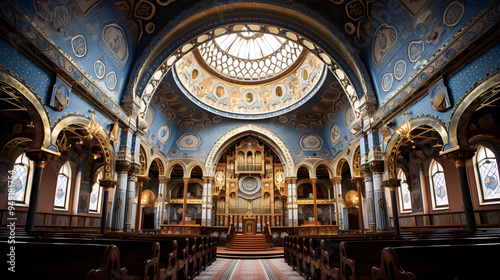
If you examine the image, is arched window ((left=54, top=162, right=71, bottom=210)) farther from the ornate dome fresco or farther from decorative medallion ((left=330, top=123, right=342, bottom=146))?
decorative medallion ((left=330, top=123, right=342, bottom=146))

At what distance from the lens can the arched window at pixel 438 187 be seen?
15.9 m

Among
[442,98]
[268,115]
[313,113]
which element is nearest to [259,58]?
[268,115]

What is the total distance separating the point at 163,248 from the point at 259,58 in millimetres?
22763

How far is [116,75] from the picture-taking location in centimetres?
1322

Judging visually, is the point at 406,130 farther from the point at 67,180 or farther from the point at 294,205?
the point at 67,180

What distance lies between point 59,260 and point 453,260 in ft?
13.3

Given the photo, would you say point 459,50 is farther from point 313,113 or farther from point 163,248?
point 313,113

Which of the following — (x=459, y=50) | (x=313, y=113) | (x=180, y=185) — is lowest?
(x=180, y=185)

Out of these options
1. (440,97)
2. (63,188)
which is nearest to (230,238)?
(63,188)

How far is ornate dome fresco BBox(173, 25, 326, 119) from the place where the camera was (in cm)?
2223

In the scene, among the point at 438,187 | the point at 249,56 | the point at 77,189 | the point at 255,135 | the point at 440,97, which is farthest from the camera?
the point at 249,56

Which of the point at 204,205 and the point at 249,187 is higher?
the point at 249,187

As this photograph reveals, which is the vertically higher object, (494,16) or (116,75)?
(116,75)

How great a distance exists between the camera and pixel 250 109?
25.0 metres
